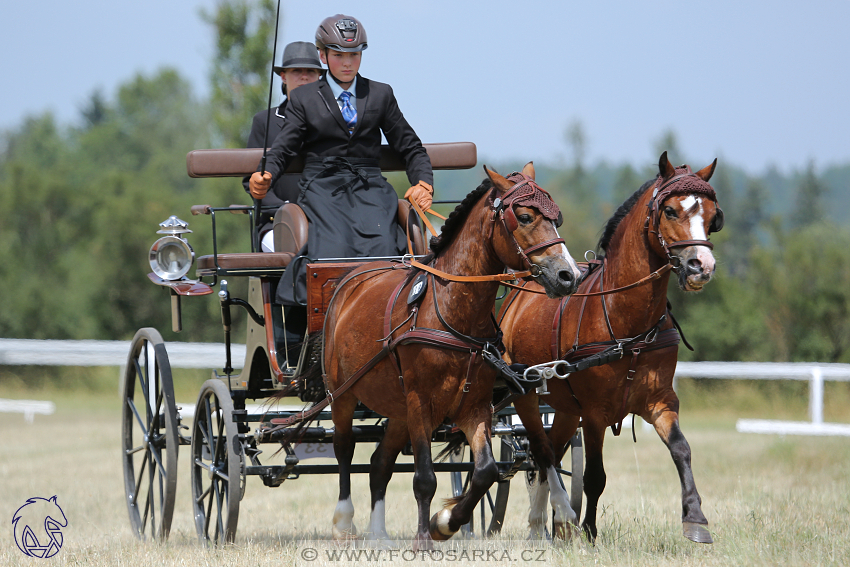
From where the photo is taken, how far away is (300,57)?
852 cm

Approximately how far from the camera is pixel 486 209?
5.09 meters

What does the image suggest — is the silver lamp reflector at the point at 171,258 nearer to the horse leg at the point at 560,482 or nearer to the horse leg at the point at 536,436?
the horse leg at the point at 536,436

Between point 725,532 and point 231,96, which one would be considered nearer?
point 725,532

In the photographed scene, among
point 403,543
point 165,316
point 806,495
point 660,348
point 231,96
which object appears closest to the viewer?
point 660,348

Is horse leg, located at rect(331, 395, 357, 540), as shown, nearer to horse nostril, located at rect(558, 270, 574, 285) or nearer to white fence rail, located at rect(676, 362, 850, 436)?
horse nostril, located at rect(558, 270, 574, 285)

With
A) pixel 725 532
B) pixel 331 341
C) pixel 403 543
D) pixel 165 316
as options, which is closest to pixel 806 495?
pixel 725 532

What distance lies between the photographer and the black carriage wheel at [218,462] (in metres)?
6.13

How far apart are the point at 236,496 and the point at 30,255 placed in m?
21.6

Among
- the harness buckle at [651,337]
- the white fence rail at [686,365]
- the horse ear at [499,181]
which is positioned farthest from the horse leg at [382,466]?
the white fence rail at [686,365]

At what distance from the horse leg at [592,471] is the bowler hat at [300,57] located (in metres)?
4.19

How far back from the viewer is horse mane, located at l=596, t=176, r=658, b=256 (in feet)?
19.3

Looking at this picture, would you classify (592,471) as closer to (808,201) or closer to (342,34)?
(342,34)

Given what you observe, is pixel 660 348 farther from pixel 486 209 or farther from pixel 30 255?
pixel 30 255

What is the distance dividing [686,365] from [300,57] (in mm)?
8858
